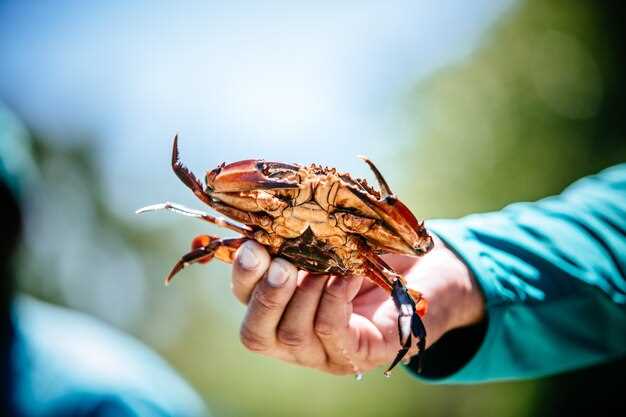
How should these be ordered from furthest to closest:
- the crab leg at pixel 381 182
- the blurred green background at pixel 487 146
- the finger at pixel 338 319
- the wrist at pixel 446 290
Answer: the blurred green background at pixel 487 146 → the wrist at pixel 446 290 → the finger at pixel 338 319 → the crab leg at pixel 381 182

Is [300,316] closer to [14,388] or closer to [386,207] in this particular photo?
[386,207]

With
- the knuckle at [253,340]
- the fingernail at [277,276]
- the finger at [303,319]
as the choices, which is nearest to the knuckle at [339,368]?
the finger at [303,319]

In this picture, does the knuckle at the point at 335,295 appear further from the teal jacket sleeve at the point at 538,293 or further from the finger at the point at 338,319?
the teal jacket sleeve at the point at 538,293

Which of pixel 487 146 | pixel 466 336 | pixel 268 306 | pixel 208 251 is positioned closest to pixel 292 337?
pixel 268 306

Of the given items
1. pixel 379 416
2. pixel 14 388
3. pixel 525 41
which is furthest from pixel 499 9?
pixel 14 388

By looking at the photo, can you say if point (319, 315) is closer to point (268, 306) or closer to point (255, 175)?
point (268, 306)

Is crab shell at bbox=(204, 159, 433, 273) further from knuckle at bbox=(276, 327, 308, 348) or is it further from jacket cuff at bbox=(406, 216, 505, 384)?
jacket cuff at bbox=(406, 216, 505, 384)
